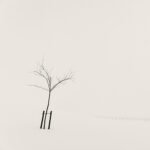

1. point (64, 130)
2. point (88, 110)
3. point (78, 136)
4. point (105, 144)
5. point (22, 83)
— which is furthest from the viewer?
point (22, 83)

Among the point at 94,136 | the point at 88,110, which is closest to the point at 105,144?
the point at 94,136

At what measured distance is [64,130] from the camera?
2534cm

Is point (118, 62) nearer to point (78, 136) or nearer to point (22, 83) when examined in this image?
point (22, 83)

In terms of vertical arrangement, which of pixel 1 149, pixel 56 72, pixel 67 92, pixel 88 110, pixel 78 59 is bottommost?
pixel 1 149

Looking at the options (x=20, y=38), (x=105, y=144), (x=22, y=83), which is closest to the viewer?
(x=105, y=144)

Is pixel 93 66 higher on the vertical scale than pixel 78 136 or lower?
higher

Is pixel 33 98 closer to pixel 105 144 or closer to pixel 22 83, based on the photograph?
pixel 22 83

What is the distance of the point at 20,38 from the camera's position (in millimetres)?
105500

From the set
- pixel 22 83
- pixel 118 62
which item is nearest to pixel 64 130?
pixel 22 83

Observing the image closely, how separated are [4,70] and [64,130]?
46.7m

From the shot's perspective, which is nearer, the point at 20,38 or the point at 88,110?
the point at 88,110

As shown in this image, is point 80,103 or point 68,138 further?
point 80,103

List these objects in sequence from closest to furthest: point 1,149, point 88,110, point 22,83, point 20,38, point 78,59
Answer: point 1,149
point 88,110
point 22,83
point 78,59
point 20,38

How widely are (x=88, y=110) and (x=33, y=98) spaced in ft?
36.6
